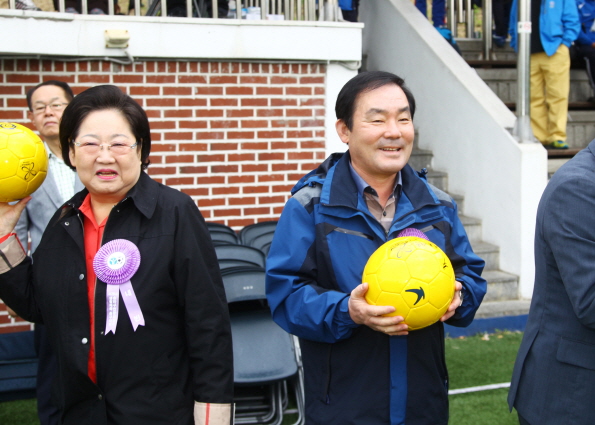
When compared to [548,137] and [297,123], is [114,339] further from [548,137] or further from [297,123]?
[548,137]

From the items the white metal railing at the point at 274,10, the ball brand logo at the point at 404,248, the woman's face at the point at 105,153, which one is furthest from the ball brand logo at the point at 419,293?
the white metal railing at the point at 274,10

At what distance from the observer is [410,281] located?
207 cm

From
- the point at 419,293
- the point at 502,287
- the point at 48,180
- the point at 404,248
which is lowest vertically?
the point at 502,287

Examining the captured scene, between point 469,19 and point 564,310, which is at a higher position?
point 469,19

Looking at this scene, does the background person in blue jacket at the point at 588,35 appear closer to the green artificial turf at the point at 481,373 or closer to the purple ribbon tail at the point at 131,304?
the green artificial turf at the point at 481,373

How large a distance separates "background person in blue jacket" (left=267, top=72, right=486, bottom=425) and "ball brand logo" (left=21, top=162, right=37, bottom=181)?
3.44ft

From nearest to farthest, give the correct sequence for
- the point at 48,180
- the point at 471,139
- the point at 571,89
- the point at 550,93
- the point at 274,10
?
1. the point at 48,180
2. the point at 274,10
3. the point at 471,139
4. the point at 550,93
5. the point at 571,89

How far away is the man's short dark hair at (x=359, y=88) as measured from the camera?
236 cm

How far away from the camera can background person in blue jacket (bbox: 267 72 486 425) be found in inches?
87.4

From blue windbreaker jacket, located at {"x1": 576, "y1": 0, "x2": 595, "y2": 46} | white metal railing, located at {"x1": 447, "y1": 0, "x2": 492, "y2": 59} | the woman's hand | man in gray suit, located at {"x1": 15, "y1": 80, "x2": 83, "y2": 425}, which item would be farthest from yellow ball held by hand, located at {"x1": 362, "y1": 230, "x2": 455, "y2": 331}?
white metal railing, located at {"x1": 447, "y1": 0, "x2": 492, "y2": 59}

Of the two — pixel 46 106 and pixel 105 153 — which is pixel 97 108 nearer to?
pixel 105 153

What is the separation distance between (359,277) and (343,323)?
197 mm

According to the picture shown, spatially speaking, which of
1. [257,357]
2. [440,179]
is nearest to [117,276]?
[257,357]

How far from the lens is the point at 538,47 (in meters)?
7.38
